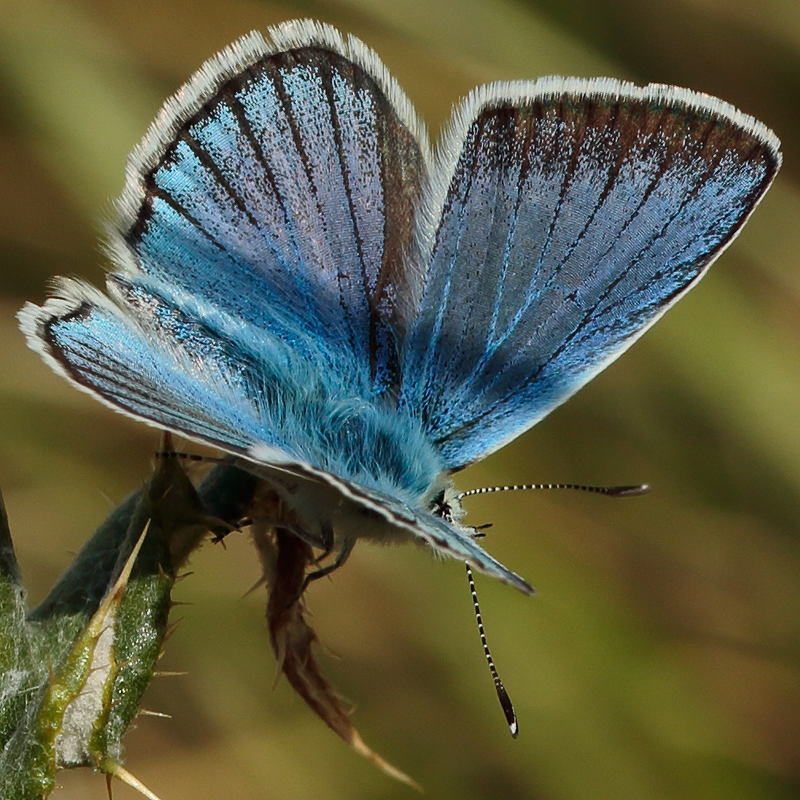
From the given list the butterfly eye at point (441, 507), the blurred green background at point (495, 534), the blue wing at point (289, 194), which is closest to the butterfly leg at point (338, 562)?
the butterfly eye at point (441, 507)

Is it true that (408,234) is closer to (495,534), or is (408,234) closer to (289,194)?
(289,194)

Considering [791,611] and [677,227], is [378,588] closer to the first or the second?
[791,611]

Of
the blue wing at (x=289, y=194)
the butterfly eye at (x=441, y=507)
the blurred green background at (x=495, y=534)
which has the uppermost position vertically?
the blue wing at (x=289, y=194)

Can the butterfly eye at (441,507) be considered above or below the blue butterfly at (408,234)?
below

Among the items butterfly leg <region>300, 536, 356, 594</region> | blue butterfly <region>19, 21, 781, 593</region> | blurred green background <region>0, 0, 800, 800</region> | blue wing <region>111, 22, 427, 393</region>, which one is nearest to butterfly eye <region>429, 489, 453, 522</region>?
blue butterfly <region>19, 21, 781, 593</region>

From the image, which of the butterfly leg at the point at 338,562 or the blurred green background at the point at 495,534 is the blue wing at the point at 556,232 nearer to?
Result: the butterfly leg at the point at 338,562

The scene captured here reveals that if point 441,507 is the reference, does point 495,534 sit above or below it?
below

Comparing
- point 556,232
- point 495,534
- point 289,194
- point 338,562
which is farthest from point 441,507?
point 495,534
